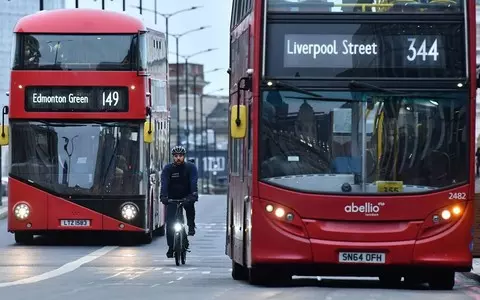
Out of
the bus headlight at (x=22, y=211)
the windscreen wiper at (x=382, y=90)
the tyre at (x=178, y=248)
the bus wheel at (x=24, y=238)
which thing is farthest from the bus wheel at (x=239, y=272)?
the bus wheel at (x=24, y=238)

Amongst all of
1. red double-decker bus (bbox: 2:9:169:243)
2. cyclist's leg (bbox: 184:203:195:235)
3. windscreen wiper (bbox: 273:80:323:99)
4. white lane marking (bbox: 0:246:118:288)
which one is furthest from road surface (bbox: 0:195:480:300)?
windscreen wiper (bbox: 273:80:323:99)

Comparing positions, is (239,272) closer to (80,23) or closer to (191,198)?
(191,198)

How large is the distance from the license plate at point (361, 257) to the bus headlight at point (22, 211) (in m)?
13.4

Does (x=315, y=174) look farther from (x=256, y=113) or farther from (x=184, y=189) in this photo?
(x=184, y=189)

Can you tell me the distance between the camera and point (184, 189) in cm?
2514

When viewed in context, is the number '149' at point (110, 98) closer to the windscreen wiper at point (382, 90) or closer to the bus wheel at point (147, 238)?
the bus wheel at point (147, 238)

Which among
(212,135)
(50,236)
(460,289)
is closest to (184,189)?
(460,289)

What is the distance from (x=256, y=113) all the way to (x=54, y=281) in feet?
13.4

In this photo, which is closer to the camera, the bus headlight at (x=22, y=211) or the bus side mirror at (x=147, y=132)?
the bus side mirror at (x=147, y=132)

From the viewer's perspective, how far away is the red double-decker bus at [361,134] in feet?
61.5

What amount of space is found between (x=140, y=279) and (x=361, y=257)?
3.95 m

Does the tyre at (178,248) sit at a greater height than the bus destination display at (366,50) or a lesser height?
lesser

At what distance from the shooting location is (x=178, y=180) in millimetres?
25188

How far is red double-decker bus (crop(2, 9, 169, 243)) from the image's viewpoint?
30.8 m
